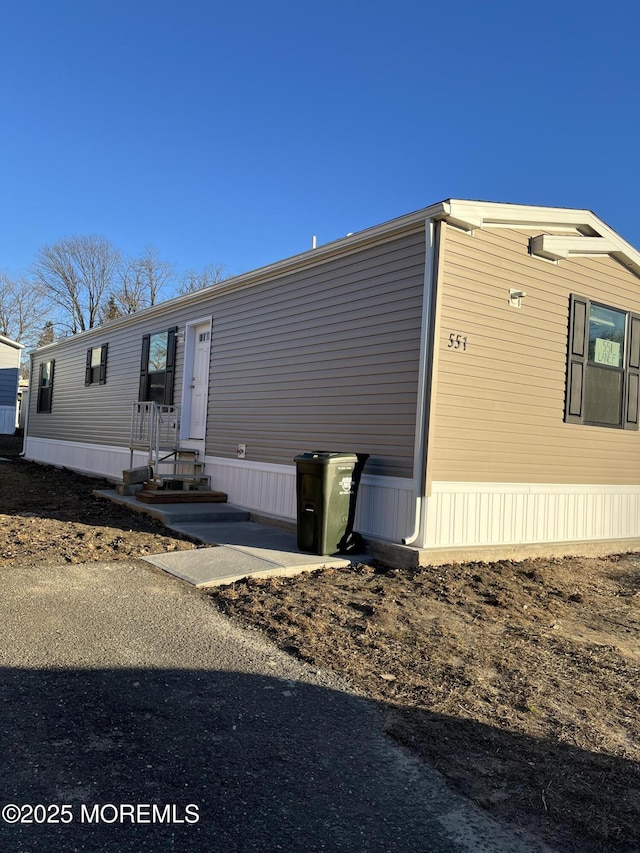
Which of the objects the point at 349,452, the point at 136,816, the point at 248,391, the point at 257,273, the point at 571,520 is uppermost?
the point at 257,273

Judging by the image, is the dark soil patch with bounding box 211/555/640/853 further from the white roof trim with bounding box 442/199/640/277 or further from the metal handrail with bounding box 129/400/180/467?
the metal handrail with bounding box 129/400/180/467

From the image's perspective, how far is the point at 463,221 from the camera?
6.32 meters

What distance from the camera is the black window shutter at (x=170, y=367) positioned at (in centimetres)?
1098

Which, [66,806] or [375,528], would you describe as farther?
[375,528]

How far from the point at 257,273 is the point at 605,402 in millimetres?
4851

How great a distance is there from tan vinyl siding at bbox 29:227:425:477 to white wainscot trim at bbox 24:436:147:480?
2.24 m

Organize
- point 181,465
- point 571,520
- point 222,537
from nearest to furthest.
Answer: point 222,537, point 571,520, point 181,465

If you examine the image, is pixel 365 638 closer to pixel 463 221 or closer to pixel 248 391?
pixel 463 221

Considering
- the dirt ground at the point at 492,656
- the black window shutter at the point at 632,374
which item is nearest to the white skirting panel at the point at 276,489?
the dirt ground at the point at 492,656

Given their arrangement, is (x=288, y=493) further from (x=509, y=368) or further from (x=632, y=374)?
(x=632, y=374)

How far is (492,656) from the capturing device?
4.06 metres

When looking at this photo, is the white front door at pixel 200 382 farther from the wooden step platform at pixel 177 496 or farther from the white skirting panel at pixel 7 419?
the white skirting panel at pixel 7 419

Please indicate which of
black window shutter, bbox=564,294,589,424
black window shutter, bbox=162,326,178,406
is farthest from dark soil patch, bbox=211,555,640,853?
black window shutter, bbox=162,326,178,406

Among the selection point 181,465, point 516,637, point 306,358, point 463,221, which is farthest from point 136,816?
point 181,465
